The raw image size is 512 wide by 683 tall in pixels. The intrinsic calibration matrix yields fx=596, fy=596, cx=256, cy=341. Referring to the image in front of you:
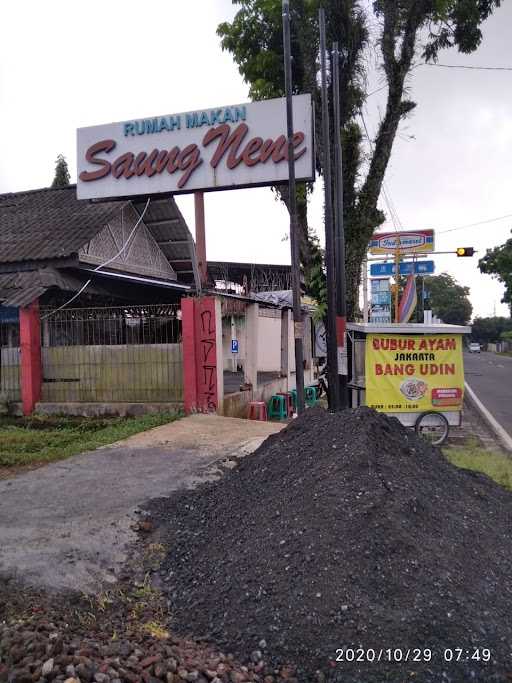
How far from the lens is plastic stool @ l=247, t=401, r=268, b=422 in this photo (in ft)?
42.0

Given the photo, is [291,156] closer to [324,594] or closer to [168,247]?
[168,247]

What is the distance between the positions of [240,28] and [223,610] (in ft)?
55.2

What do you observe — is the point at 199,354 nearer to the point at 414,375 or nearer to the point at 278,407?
the point at 278,407

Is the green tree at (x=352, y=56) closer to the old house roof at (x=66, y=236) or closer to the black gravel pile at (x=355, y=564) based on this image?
the old house roof at (x=66, y=236)

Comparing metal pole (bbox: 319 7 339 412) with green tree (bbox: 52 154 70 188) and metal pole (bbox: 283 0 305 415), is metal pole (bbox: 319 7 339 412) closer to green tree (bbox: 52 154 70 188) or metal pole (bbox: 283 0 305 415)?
metal pole (bbox: 283 0 305 415)

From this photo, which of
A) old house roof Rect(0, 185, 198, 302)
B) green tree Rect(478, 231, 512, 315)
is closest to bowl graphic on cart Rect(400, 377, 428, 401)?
old house roof Rect(0, 185, 198, 302)

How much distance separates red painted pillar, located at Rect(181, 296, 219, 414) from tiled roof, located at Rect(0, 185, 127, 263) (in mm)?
3092

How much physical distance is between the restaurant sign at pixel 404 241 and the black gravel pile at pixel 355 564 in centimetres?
2008

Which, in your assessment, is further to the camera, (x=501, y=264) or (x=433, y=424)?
(x=501, y=264)

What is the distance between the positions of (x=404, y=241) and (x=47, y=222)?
1532cm

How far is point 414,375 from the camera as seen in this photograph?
951cm

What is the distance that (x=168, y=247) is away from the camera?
1675 centimetres

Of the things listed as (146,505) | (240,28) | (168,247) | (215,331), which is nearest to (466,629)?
(146,505)

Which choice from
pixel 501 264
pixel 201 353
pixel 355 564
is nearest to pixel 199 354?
pixel 201 353
